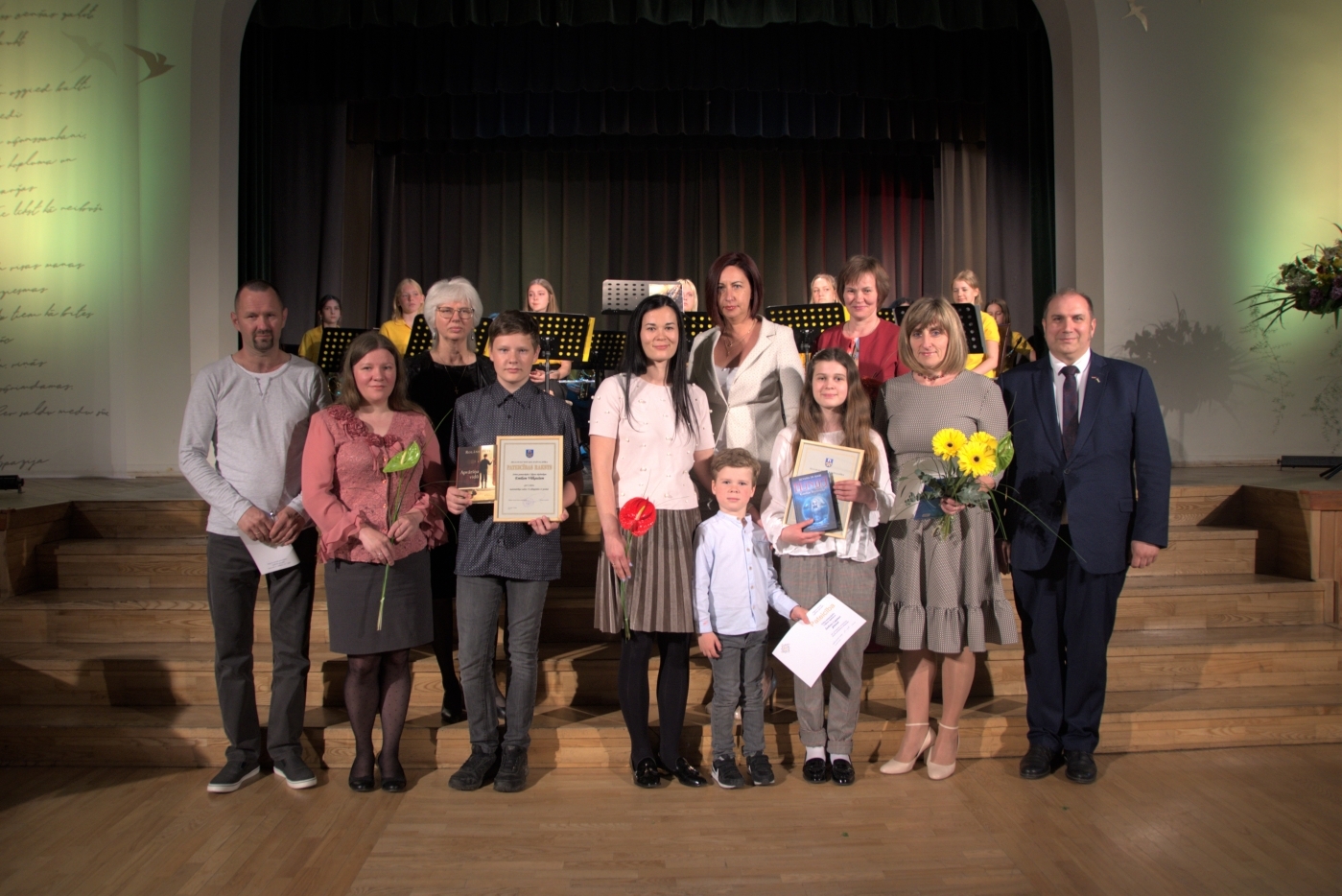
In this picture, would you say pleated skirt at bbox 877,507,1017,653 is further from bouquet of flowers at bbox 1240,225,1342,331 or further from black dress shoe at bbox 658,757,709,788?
bouquet of flowers at bbox 1240,225,1342,331

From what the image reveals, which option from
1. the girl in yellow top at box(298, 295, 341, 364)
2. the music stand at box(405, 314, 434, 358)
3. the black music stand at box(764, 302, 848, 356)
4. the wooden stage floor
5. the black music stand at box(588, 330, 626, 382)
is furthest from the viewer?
the girl in yellow top at box(298, 295, 341, 364)

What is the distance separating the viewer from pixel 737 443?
3.44m

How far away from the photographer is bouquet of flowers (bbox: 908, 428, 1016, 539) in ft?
9.64

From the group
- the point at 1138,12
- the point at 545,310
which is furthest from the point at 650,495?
the point at 1138,12

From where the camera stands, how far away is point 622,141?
9961mm

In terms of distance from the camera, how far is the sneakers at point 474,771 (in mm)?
3201

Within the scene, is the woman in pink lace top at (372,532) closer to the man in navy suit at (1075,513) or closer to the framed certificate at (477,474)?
the framed certificate at (477,474)

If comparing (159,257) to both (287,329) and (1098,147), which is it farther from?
(1098,147)

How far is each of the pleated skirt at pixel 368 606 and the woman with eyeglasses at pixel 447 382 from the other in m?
0.33

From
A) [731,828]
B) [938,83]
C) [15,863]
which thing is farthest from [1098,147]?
[15,863]

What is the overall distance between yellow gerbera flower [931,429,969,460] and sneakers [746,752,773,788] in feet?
3.94

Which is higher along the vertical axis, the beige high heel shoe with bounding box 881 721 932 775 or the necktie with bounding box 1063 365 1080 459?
the necktie with bounding box 1063 365 1080 459

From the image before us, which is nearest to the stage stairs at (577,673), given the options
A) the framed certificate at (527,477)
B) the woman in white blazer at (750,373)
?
the framed certificate at (527,477)

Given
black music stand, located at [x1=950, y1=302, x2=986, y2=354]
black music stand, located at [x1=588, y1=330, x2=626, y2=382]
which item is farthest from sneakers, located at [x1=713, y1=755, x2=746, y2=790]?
black music stand, located at [x1=588, y1=330, x2=626, y2=382]
